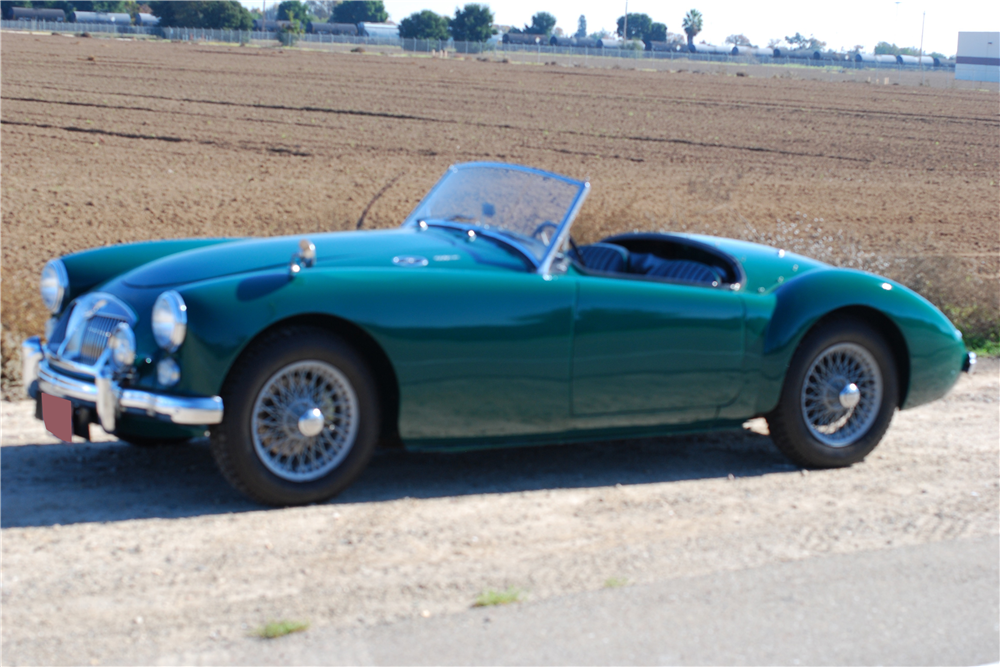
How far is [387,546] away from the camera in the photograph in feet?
11.9

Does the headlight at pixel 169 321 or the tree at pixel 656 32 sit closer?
the headlight at pixel 169 321

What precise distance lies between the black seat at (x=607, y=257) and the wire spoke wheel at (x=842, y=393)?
1.01m

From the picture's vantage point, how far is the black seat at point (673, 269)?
4719 mm

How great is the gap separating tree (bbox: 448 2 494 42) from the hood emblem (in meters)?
108

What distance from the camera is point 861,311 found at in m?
4.81

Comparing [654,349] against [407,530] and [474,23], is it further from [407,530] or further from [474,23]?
[474,23]

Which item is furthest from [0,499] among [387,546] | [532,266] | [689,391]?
[689,391]

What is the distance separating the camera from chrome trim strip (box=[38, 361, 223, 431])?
3.66m

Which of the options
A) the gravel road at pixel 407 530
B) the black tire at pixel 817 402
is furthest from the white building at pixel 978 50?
the gravel road at pixel 407 530

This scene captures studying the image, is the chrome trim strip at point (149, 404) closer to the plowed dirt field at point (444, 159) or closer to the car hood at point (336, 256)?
the car hood at point (336, 256)

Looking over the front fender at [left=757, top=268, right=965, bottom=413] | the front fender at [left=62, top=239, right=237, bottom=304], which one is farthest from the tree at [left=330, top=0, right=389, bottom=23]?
the front fender at [left=757, top=268, right=965, bottom=413]

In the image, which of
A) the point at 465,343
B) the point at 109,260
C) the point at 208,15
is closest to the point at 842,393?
the point at 465,343

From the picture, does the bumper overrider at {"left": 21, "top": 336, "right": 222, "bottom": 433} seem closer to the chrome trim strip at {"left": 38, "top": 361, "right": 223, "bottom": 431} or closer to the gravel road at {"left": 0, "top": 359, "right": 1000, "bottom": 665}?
the chrome trim strip at {"left": 38, "top": 361, "right": 223, "bottom": 431}

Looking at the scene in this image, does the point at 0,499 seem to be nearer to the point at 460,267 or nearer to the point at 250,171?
the point at 460,267
